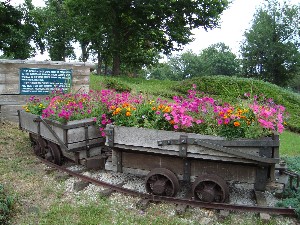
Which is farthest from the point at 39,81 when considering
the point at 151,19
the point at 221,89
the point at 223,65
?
the point at 223,65

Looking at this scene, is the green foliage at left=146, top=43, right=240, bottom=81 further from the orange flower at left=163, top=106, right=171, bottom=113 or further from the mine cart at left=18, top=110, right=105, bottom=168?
the orange flower at left=163, top=106, right=171, bottom=113

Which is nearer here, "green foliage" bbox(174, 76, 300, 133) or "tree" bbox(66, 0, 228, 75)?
"green foliage" bbox(174, 76, 300, 133)

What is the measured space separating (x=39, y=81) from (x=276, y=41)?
2610cm

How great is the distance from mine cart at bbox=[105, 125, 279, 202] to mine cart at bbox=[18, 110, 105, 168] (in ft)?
3.83

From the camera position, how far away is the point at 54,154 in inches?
269

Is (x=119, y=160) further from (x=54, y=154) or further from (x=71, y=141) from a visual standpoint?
(x=54, y=154)

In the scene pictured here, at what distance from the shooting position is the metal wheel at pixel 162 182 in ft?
16.4

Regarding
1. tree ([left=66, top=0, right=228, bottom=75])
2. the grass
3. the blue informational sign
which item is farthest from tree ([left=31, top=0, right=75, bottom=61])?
the grass

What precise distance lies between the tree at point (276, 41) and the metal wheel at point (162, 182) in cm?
2788

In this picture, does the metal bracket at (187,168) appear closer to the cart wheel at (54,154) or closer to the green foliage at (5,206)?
the green foliage at (5,206)

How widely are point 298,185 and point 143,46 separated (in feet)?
72.5

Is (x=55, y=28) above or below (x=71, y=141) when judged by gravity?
above

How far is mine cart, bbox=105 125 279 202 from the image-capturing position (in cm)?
454

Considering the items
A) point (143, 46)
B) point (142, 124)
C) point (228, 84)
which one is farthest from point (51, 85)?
point (143, 46)
